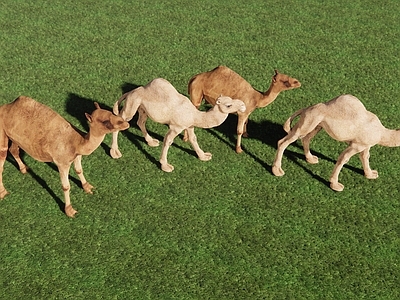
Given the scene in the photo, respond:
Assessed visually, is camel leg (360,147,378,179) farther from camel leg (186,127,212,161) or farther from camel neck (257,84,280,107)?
camel leg (186,127,212,161)

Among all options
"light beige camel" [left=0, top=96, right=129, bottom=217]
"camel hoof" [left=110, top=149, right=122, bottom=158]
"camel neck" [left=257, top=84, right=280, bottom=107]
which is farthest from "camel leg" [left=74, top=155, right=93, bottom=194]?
"camel neck" [left=257, top=84, right=280, bottom=107]

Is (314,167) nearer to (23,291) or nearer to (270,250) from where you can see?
(270,250)

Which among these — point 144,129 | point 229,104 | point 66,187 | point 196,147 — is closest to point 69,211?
point 66,187

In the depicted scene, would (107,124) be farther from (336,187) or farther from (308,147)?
(336,187)

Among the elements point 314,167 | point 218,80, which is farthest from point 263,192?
point 218,80

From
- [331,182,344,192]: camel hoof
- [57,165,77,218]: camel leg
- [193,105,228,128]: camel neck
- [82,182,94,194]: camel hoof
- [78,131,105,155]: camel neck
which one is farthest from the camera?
[331,182,344,192]: camel hoof

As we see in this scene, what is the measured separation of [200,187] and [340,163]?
168cm

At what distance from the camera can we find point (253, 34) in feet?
26.9

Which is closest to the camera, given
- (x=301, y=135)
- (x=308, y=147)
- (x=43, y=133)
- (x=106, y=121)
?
(x=106, y=121)

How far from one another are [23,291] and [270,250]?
2585mm

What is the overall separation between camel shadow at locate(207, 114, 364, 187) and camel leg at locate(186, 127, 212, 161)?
40 cm

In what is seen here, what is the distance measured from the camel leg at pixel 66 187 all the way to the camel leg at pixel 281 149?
2456 mm

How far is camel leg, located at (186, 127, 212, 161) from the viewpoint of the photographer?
5.66 m

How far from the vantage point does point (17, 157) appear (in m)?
5.54
